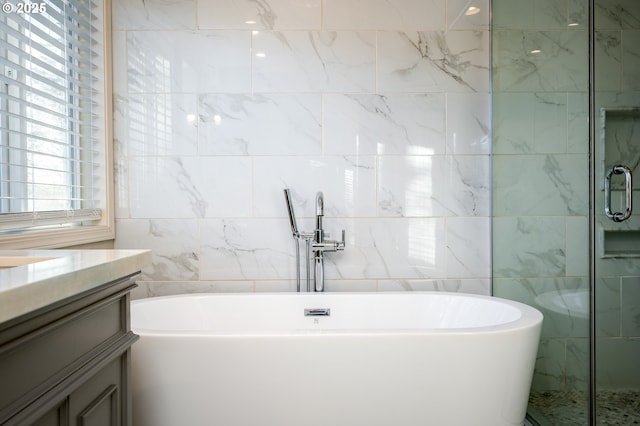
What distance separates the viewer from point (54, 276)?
2.01ft

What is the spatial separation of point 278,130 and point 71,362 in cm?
154

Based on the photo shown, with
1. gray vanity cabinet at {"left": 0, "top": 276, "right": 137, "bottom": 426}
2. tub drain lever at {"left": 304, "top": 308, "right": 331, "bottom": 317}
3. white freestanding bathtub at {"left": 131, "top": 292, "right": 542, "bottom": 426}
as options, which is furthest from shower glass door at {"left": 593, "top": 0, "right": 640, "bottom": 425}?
gray vanity cabinet at {"left": 0, "top": 276, "right": 137, "bottom": 426}

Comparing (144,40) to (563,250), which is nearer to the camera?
(563,250)

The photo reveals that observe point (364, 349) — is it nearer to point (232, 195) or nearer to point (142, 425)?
point (142, 425)

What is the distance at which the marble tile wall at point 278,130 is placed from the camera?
2.07 meters

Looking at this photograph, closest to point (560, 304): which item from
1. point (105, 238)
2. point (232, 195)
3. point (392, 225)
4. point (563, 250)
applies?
point (563, 250)

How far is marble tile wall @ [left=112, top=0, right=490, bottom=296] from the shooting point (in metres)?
2.07

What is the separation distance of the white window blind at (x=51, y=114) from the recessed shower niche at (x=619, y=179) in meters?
1.95

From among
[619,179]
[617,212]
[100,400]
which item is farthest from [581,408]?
[100,400]

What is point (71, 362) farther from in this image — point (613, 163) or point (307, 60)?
point (307, 60)

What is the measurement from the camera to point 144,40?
2080 millimetres

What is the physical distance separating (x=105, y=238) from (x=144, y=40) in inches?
39.3

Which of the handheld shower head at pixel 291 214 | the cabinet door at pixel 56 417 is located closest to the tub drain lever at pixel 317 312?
the handheld shower head at pixel 291 214

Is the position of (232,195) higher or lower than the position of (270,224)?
higher
